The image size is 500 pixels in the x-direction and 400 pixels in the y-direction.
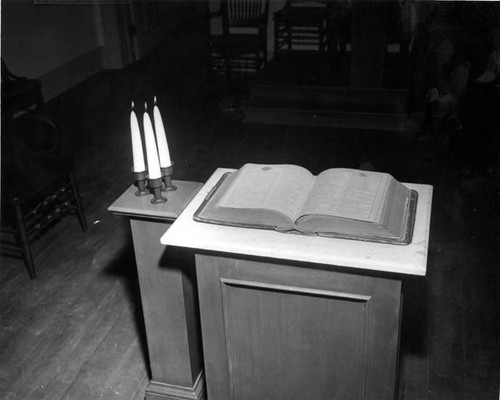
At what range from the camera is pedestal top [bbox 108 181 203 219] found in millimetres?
1652

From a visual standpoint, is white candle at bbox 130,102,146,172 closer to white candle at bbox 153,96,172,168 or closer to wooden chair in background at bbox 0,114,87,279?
white candle at bbox 153,96,172,168

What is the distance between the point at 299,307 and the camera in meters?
1.50

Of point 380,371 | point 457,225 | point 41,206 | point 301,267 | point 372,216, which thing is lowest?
point 457,225

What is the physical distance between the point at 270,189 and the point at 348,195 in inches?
7.6

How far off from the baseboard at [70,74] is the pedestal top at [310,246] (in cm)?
440

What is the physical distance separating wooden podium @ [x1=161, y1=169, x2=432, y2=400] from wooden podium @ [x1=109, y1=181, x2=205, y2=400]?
134 millimetres

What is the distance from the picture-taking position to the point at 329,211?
55.4 inches

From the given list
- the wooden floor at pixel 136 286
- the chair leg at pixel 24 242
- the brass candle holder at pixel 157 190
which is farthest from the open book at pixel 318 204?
the chair leg at pixel 24 242

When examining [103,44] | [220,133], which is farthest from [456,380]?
[103,44]

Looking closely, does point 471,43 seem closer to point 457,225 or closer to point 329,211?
point 457,225

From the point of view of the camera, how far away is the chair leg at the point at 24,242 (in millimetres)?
2742

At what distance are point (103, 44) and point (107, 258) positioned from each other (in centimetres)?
391

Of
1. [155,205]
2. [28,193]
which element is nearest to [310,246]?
[155,205]

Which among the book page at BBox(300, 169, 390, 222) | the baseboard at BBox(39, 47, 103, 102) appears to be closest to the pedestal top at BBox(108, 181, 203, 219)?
the book page at BBox(300, 169, 390, 222)
